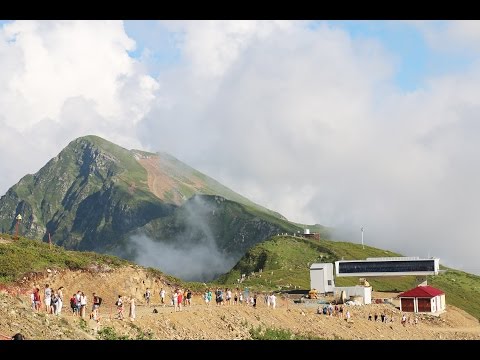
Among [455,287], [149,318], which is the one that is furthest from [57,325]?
[455,287]

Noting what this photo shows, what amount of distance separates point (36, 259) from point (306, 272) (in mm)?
59525

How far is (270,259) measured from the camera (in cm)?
11800

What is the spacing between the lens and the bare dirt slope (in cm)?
2953

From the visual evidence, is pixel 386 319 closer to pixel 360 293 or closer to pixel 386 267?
pixel 360 293

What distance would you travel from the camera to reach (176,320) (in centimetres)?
3866

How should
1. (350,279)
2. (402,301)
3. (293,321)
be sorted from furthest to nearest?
(350,279) < (402,301) < (293,321)

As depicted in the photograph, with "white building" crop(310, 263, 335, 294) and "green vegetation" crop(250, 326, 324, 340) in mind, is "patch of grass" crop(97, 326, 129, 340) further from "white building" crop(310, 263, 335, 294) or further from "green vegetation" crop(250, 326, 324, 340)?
"white building" crop(310, 263, 335, 294)

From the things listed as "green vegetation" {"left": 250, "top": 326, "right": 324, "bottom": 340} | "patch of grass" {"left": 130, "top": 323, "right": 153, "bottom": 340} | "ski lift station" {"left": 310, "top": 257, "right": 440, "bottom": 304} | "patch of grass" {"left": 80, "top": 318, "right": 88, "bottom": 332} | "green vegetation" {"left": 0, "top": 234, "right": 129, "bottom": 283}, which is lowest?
"green vegetation" {"left": 250, "top": 326, "right": 324, "bottom": 340}

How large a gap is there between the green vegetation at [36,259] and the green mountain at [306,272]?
3585cm

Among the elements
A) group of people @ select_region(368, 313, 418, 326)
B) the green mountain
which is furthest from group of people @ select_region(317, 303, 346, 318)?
the green mountain

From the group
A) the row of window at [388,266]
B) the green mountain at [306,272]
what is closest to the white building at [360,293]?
the green mountain at [306,272]

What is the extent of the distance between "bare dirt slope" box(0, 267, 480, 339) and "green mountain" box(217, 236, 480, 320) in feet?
94.8
